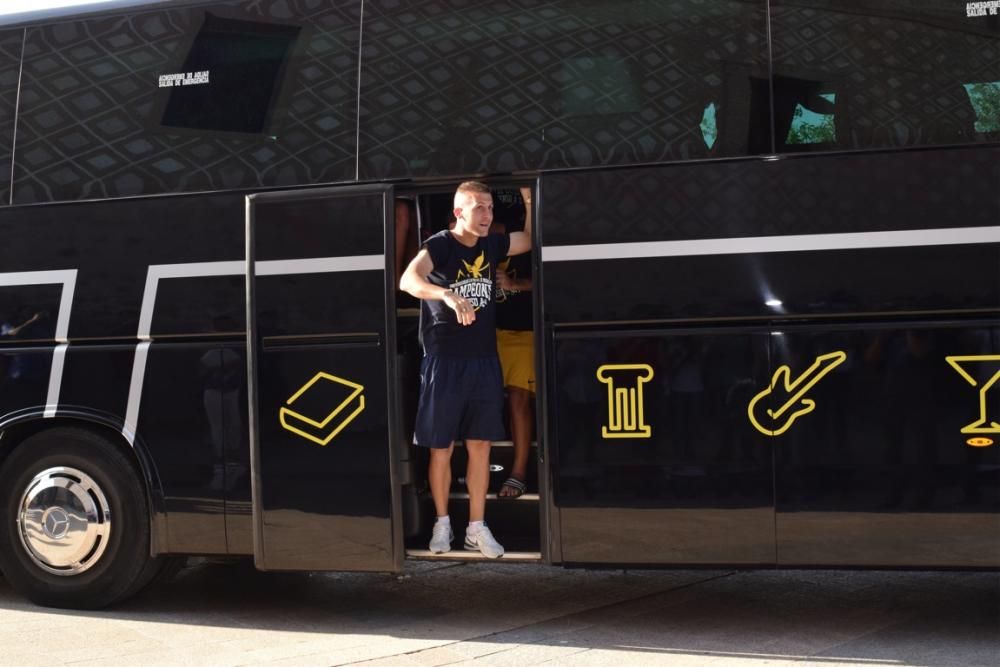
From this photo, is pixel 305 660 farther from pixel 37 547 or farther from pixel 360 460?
pixel 37 547

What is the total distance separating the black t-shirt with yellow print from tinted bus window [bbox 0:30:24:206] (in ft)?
7.99

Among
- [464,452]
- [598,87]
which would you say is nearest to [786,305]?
[598,87]

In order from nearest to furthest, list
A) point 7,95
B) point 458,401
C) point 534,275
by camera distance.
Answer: point 534,275, point 458,401, point 7,95

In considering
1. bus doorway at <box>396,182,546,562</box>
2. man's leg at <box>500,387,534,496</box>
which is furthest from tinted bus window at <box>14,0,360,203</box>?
man's leg at <box>500,387,534,496</box>

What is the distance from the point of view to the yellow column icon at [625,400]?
226 inches

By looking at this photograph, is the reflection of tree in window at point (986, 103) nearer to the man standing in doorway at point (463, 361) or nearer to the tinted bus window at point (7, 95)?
the man standing in doorway at point (463, 361)

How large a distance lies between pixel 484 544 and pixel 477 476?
35 cm

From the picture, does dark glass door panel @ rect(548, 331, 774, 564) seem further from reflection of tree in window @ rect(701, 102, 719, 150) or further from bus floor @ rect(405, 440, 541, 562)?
reflection of tree in window @ rect(701, 102, 719, 150)

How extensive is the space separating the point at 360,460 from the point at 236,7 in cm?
248

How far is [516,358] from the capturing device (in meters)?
6.59

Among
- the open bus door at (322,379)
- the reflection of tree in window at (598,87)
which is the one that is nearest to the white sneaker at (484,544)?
the open bus door at (322,379)

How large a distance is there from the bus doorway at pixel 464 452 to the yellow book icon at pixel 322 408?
25cm

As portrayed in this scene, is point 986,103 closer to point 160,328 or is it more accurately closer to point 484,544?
point 484,544

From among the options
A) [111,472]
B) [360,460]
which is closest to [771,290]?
[360,460]
